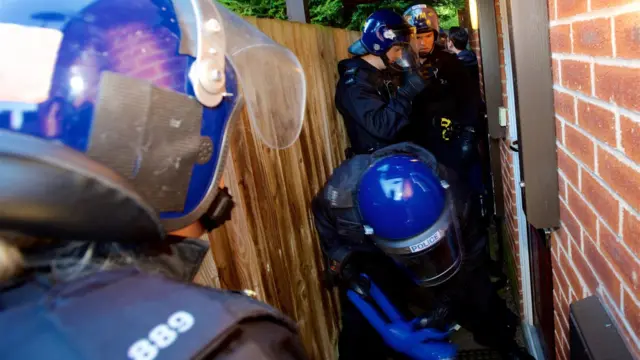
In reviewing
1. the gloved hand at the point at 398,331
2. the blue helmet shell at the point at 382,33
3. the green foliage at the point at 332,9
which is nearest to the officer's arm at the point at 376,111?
the blue helmet shell at the point at 382,33

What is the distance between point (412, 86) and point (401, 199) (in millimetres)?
1653

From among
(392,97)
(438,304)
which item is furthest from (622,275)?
(392,97)

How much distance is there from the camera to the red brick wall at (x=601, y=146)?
0.99 m

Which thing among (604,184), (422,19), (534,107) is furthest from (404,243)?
(422,19)

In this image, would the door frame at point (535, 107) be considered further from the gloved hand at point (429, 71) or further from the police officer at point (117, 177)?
the gloved hand at point (429, 71)

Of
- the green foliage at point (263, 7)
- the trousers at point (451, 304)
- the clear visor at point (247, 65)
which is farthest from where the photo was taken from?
the green foliage at point (263, 7)

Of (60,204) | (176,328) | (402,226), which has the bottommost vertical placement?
(402,226)

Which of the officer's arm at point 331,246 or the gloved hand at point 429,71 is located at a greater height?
the gloved hand at point 429,71

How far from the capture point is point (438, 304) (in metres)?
2.94

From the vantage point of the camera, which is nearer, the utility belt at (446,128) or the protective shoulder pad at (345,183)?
the protective shoulder pad at (345,183)

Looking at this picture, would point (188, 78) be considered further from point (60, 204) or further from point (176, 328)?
point (176, 328)

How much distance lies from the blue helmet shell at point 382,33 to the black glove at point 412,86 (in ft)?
1.03

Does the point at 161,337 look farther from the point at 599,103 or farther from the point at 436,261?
the point at 436,261

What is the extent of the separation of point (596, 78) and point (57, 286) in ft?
4.04
